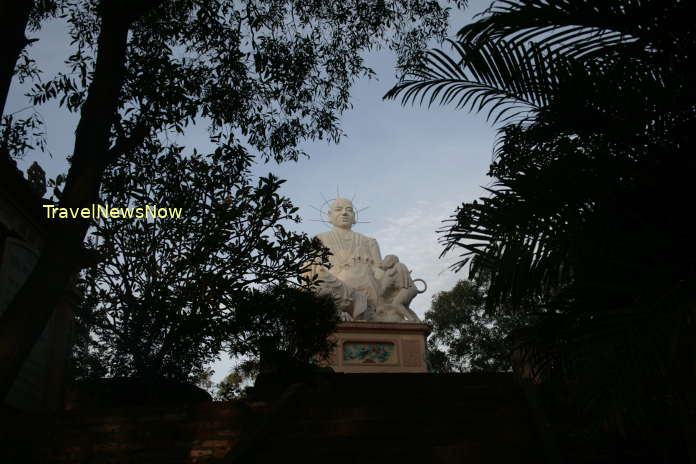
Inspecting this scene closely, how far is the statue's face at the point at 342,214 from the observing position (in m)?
17.1

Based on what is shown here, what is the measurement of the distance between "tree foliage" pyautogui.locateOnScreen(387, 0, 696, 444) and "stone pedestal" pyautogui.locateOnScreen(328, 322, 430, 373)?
8.74 metres

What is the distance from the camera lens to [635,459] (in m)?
5.72

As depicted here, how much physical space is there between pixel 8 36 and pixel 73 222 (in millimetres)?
1290

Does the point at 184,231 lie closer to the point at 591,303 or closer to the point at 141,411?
the point at 141,411

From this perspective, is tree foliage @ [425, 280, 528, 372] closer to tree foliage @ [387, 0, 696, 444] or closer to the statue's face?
the statue's face

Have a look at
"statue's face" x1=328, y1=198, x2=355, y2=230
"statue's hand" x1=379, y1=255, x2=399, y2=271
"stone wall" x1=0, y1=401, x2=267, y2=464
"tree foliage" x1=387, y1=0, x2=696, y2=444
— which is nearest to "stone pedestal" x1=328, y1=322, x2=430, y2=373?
"statue's hand" x1=379, y1=255, x2=399, y2=271

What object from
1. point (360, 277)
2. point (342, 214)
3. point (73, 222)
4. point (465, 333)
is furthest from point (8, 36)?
point (465, 333)

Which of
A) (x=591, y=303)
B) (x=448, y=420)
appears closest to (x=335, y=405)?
(x=448, y=420)

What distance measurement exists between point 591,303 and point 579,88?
57.1 inches

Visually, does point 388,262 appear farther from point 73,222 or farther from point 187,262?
point 73,222

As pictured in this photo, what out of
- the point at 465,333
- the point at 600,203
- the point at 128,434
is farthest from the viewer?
the point at 465,333

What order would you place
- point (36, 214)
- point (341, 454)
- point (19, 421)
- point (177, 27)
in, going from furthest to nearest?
point (36, 214)
point (177, 27)
point (19, 421)
point (341, 454)

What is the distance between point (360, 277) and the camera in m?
15.5

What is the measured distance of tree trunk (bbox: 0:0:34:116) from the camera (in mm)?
4707
